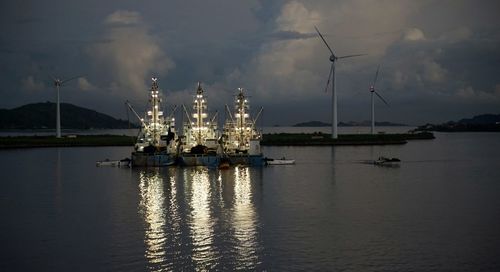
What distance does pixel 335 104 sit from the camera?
129 metres

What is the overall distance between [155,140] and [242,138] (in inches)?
529

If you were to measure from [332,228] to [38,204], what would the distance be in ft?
79.3

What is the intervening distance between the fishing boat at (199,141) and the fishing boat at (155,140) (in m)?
1.96

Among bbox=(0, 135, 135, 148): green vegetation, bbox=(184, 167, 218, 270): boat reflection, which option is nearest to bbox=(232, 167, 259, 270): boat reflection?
bbox=(184, 167, 218, 270): boat reflection

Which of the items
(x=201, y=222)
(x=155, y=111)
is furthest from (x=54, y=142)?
(x=201, y=222)

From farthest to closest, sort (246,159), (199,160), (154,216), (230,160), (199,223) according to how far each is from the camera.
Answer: (199,160) < (246,159) < (230,160) < (154,216) < (199,223)

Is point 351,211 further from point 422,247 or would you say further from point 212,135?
point 212,135

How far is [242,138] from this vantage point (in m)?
80.8

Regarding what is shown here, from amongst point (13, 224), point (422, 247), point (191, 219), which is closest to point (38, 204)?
point (13, 224)

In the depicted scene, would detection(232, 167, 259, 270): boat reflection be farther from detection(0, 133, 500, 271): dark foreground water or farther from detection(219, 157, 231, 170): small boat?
detection(219, 157, 231, 170): small boat

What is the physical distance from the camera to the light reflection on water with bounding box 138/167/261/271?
1053 inches

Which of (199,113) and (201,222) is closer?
(201,222)

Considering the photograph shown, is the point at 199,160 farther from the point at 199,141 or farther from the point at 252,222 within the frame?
the point at 252,222

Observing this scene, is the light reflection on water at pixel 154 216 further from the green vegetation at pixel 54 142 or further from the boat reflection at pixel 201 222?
the green vegetation at pixel 54 142
